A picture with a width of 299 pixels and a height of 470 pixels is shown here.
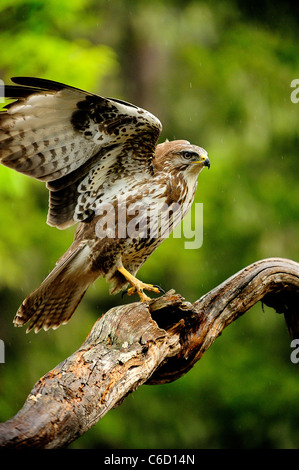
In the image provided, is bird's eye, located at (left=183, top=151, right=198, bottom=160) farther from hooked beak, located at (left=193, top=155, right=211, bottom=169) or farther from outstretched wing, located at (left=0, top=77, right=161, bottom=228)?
outstretched wing, located at (left=0, top=77, right=161, bottom=228)

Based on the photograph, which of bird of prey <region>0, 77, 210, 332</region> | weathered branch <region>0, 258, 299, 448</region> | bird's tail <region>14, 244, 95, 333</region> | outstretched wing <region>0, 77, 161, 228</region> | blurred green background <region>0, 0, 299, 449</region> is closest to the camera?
weathered branch <region>0, 258, 299, 448</region>

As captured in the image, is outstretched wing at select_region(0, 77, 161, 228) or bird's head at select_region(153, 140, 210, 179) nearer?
outstretched wing at select_region(0, 77, 161, 228)

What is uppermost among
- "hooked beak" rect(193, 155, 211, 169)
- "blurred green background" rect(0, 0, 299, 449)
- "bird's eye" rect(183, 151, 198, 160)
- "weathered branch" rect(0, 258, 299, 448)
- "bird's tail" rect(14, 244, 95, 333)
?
"blurred green background" rect(0, 0, 299, 449)

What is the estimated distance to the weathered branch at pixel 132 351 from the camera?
278 cm

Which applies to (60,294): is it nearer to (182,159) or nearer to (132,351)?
(182,159)

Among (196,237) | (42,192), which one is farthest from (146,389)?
(42,192)

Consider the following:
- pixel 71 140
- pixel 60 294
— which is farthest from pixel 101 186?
pixel 60 294

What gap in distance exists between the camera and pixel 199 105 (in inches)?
322

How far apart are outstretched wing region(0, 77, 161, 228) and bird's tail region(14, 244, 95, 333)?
0.24 metres

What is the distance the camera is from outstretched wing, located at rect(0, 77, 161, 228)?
385 centimetres

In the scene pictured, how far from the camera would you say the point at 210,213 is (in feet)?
24.8

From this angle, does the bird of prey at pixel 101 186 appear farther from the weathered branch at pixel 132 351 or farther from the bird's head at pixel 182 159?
the weathered branch at pixel 132 351

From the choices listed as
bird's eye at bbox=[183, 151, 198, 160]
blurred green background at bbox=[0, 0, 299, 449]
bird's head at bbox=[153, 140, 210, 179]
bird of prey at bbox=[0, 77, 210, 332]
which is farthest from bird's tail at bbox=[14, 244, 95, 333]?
blurred green background at bbox=[0, 0, 299, 449]

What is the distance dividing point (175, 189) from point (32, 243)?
2.61m
